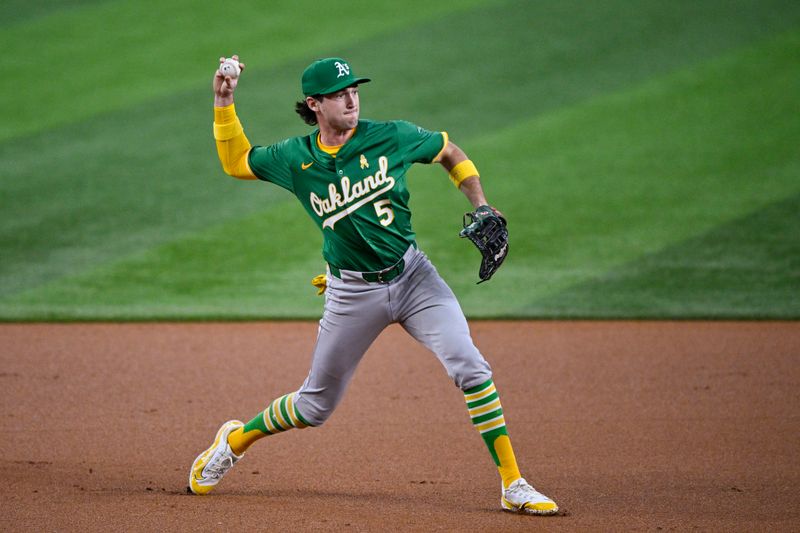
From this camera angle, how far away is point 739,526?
Answer: 169 inches

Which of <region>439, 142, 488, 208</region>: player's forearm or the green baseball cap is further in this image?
<region>439, 142, 488, 208</region>: player's forearm

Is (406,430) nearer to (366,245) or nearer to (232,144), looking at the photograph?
(366,245)

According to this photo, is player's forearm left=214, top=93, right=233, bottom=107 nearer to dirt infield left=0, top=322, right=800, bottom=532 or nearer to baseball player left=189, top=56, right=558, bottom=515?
baseball player left=189, top=56, right=558, bottom=515

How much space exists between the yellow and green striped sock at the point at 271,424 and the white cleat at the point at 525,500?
99cm

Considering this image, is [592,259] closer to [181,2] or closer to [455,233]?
[455,233]

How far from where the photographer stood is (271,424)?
4883mm

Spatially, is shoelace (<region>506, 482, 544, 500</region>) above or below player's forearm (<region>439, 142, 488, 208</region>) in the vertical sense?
below

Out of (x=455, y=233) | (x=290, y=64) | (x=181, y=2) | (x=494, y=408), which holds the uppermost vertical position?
(x=181, y=2)

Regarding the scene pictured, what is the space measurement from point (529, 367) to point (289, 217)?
4.36 metres

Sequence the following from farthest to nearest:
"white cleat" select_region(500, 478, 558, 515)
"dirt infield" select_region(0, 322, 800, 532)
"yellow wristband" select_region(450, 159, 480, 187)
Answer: "yellow wristband" select_region(450, 159, 480, 187) < "dirt infield" select_region(0, 322, 800, 532) < "white cleat" select_region(500, 478, 558, 515)

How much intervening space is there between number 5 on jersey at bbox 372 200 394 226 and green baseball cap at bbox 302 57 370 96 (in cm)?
53

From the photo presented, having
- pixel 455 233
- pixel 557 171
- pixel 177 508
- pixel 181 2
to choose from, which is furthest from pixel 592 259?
pixel 181 2

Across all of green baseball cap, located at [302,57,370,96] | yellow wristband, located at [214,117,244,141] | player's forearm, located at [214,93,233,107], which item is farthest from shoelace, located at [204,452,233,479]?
green baseball cap, located at [302,57,370,96]

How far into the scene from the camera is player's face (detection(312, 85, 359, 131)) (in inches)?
179
